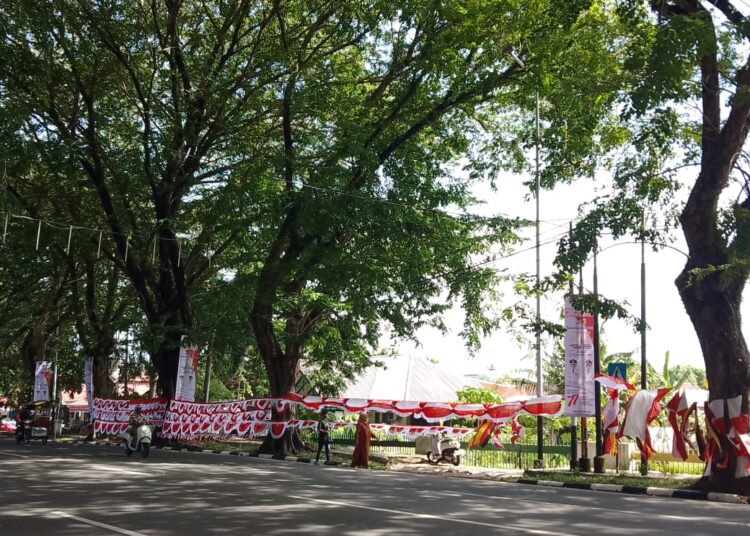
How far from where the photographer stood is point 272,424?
2362cm

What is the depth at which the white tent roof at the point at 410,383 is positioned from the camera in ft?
137

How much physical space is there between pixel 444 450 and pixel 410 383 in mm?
21276

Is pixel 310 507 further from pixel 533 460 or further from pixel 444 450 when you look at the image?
pixel 533 460

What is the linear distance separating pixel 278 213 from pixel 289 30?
210 inches

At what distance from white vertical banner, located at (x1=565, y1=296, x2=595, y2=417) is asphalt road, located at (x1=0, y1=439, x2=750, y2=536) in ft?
13.2

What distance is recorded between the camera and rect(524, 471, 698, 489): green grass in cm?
1567

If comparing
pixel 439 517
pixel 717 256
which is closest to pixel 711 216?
pixel 717 256

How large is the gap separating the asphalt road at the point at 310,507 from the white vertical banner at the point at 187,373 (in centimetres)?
1004

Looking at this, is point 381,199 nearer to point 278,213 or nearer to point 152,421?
point 278,213

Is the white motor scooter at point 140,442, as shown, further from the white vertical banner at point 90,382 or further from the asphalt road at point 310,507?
the white vertical banner at point 90,382

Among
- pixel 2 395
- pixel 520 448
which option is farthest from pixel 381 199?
pixel 2 395

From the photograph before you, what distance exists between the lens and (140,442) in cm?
2075

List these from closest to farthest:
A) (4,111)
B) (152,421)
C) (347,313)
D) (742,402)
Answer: (742,402) → (4,111) → (347,313) → (152,421)

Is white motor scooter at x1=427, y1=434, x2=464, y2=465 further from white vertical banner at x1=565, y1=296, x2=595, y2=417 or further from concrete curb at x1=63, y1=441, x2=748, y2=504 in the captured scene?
white vertical banner at x1=565, y1=296, x2=595, y2=417
